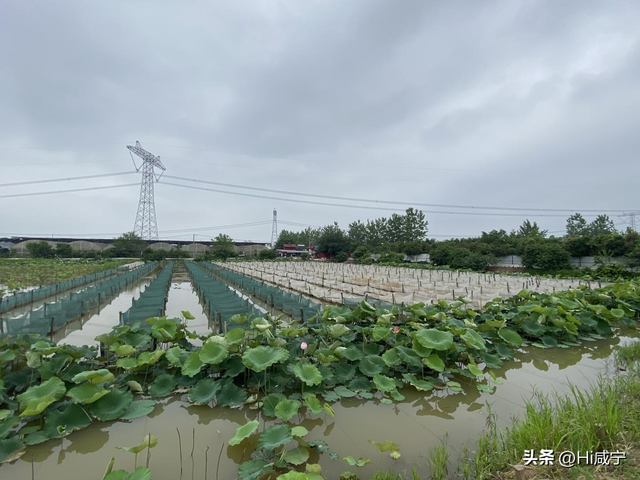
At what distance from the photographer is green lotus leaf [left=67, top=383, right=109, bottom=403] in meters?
3.04

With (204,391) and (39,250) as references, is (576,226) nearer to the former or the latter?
(204,391)

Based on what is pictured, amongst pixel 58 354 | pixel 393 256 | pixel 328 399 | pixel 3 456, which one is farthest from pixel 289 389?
pixel 393 256

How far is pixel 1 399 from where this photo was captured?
10.6 ft

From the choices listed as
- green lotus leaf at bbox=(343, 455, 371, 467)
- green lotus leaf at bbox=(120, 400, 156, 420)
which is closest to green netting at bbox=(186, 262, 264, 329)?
green lotus leaf at bbox=(120, 400, 156, 420)

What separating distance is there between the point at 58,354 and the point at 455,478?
4.54m

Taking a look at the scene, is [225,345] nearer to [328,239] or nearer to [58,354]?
[58,354]

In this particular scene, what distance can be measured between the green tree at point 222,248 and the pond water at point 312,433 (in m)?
50.0

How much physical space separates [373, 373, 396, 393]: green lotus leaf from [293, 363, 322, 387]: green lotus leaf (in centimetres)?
77

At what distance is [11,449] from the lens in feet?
8.73

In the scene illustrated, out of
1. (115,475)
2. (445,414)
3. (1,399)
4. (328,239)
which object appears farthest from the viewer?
(328,239)

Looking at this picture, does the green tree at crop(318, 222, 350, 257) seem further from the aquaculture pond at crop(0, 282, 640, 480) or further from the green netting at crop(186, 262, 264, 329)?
the aquaculture pond at crop(0, 282, 640, 480)

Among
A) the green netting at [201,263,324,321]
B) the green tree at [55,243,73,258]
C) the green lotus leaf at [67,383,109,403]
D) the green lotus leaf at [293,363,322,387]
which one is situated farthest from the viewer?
the green tree at [55,243,73,258]

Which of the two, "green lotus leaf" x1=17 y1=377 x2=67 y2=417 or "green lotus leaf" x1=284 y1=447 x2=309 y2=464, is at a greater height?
"green lotus leaf" x1=17 y1=377 x2=67 y2=417

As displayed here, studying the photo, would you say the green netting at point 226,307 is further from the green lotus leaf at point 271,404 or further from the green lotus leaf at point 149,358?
the green lotus leaf at point 271,404
